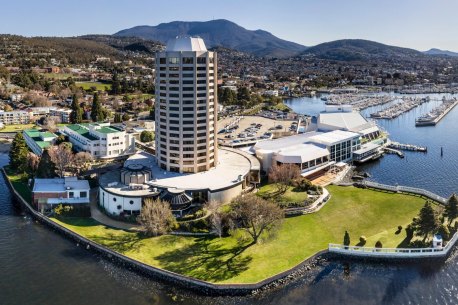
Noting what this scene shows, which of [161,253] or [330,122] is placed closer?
[161,253]

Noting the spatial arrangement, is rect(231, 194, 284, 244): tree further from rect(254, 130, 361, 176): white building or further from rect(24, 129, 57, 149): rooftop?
rect(24, 129, 57, 149): rooftop

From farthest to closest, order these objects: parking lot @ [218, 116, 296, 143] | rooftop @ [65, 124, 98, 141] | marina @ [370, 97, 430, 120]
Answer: marina @ [370, 97, 430, 120], parking lot @ [218, 116, 296, 143], rooftop @ [65, 124, 98, 141]

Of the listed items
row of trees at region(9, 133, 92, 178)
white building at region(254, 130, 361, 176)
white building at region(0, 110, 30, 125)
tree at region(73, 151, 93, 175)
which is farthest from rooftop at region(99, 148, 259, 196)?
white building at region(0, 110, 30, 125)

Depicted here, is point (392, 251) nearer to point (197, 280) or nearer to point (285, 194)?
point (285, 194)

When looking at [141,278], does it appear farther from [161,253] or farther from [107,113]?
[107,113]

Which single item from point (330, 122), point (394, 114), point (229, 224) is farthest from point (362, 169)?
point (394, 114)

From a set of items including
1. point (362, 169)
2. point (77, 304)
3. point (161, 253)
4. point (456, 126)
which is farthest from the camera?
point (456, 126)
